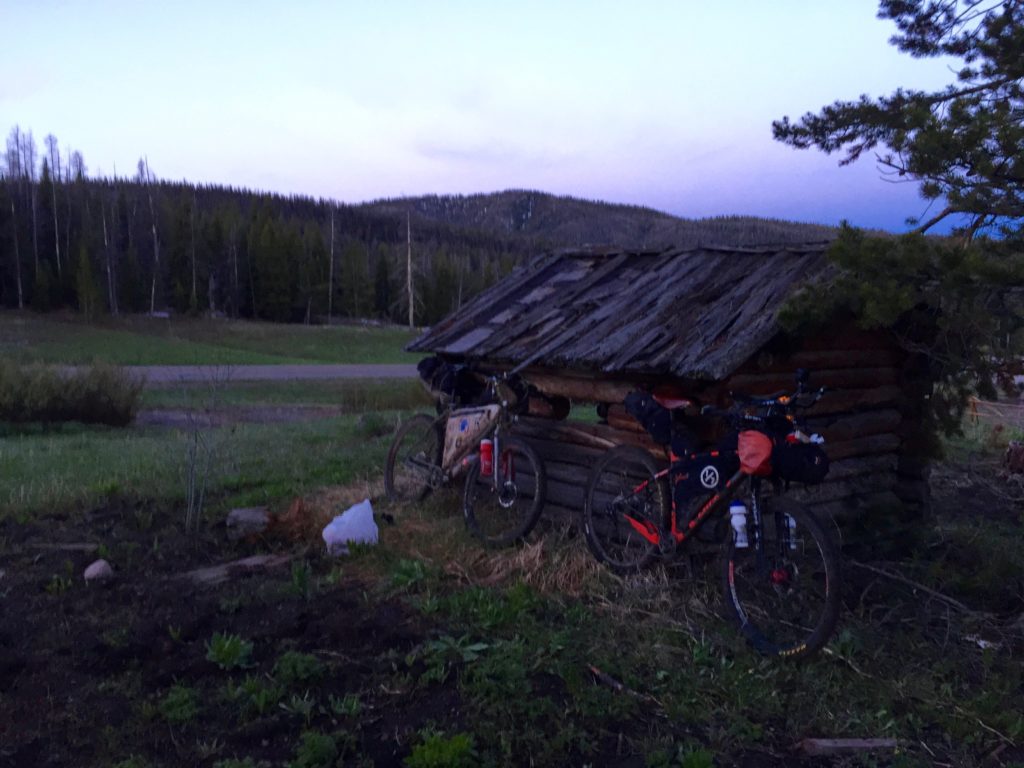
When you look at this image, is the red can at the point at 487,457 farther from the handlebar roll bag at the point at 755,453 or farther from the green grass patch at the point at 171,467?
the handlebar roll bag at the point at 755,453

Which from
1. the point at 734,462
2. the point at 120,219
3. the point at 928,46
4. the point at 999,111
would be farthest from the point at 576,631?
the point at 120,219

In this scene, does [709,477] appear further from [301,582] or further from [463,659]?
[301,582]

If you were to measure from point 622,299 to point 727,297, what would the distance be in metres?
1.03

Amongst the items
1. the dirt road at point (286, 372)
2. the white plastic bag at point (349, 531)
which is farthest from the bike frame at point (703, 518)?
the dirt road at point (286, 372)

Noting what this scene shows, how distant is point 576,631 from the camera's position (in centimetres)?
497

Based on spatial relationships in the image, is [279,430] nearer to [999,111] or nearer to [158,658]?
[158,658]

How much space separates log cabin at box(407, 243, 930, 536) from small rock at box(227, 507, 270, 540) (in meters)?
2.13

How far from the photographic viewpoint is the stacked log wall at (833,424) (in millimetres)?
6508

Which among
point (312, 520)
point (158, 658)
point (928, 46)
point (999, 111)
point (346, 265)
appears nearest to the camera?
point (158, 658)

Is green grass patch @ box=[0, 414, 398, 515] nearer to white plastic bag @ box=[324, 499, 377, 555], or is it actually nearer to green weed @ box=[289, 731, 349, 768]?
white plastic bag @ box=[324, 499, 377, 555]

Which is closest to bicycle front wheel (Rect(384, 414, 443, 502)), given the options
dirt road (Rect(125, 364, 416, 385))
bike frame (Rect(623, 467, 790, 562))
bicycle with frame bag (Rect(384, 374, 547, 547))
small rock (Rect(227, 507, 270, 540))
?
bicycle with frame bag (Rect(384, 374, 547, 547))

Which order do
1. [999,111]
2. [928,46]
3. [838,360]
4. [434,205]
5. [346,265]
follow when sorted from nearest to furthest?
1. [999,111]
2. [928,46]
3. [838,360]
4. [346,265]
5. [434,205]

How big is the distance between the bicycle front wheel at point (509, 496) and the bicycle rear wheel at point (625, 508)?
44cm

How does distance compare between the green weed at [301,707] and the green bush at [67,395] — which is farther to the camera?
the green bush at [67,395]
